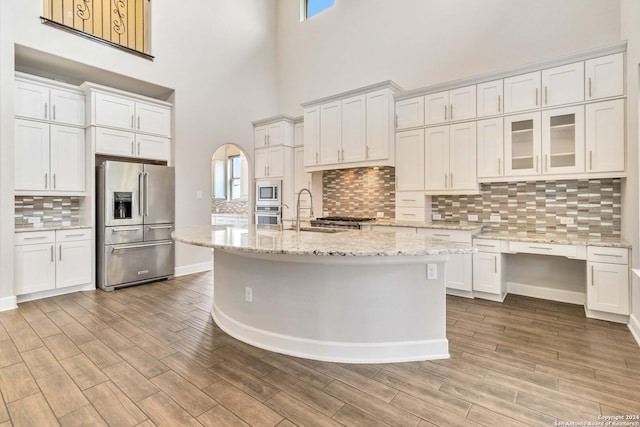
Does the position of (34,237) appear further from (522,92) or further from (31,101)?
(522,92)

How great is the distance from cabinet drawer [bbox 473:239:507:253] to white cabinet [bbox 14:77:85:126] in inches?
212

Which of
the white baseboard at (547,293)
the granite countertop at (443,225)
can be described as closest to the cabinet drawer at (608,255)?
the white baseboard at (547,293)

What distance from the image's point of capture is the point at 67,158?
4094 millimetres

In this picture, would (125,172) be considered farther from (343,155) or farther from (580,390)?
(580,390)

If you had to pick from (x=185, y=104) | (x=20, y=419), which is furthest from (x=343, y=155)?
(x=20, y=419)

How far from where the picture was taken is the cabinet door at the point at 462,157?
3879 millimetres

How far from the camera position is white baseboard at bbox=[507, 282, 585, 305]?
3529mm

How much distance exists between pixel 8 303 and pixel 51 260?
0.60 m

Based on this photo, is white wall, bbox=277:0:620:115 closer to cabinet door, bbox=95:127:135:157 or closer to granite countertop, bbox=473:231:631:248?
granite countertop, bbox=473:231:631:248

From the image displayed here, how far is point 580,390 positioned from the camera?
1914mm

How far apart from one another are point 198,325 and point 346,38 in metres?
5.29

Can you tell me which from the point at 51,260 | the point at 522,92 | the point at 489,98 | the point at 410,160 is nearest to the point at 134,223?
the point at 51,260

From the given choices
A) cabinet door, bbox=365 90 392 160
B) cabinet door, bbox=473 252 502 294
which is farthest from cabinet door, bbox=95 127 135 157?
cabinet door, bbox=473 252 502 294

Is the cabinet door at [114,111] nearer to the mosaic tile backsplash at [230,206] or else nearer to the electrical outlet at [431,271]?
the mosaic tile backsplash at [230,206]
